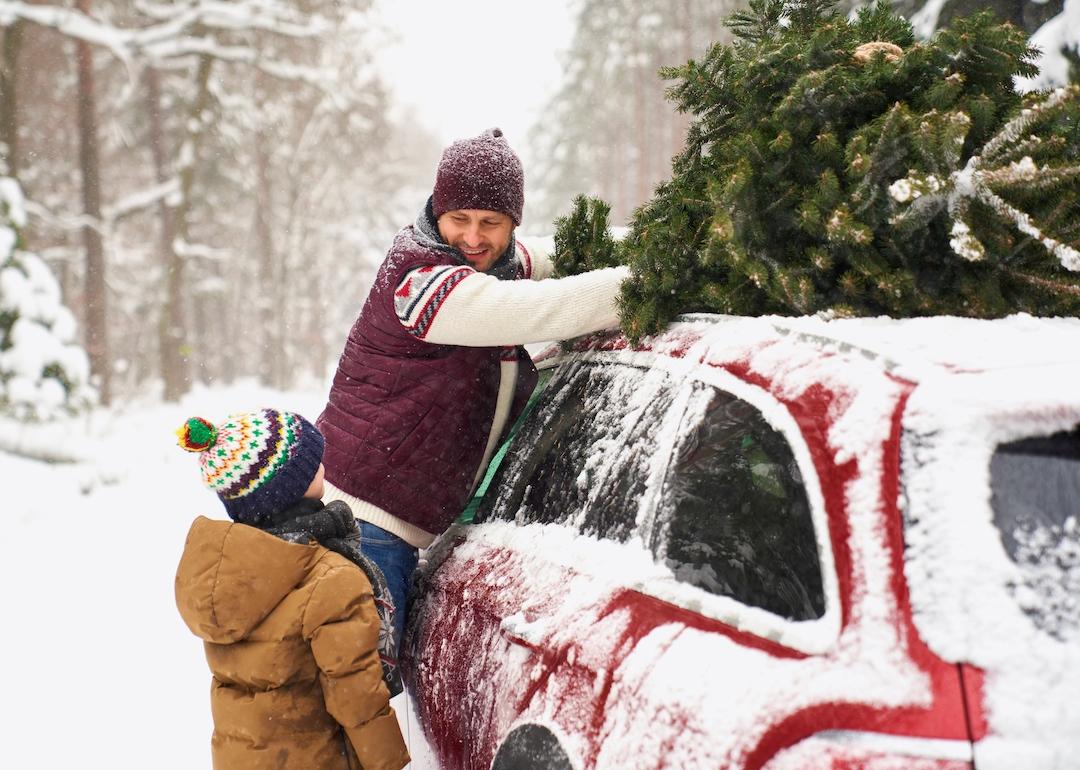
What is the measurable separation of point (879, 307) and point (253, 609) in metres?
1.83

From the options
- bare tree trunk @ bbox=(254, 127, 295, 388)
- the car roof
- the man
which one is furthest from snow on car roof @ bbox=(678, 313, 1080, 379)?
bare tree trunk @ bbox=(254, 127, 295, 388)

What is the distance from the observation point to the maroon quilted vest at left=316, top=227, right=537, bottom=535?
10.2 ft

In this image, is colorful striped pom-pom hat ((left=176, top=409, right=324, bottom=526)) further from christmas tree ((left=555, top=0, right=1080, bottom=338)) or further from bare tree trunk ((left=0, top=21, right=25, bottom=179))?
bare tree trunk ((left=0, top=21, right=25, bottom=179))

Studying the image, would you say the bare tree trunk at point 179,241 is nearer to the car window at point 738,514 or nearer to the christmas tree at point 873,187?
the christmas tree at point 873,187

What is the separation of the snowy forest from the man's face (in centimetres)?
56

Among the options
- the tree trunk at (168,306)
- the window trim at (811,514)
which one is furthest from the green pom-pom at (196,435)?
the tree trunk at (168,306)

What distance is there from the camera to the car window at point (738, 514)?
1729mm

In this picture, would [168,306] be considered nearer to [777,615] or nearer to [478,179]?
[478,179]

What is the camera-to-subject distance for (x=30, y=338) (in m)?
11.8

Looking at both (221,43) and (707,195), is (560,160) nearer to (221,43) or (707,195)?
(221,43)

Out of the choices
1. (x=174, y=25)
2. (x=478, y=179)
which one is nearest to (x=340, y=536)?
(x=478, y=179)

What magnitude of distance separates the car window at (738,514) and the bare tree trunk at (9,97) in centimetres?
1557

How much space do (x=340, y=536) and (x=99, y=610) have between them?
18.3 feet

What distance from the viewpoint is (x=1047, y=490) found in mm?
1557
